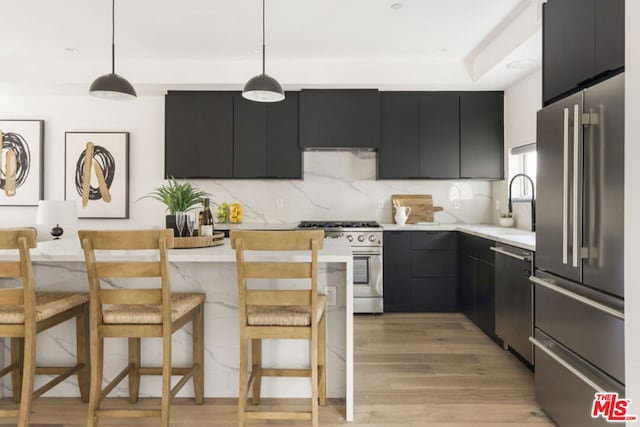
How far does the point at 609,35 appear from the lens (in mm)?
1807

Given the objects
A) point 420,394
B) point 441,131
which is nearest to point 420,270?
point 441,131

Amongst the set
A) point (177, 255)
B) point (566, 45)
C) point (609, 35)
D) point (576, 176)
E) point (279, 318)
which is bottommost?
point (279, 318)

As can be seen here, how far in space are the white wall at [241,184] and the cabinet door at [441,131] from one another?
389 millimetres

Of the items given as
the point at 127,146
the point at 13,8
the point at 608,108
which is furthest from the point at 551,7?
the point at 127,146

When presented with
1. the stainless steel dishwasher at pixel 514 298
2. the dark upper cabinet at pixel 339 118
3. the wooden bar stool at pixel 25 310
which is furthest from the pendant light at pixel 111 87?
the stainless steel dishwasher at pixel 514 298

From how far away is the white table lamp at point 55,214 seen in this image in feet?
12.8

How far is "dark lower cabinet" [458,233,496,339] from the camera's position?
11.6 feet

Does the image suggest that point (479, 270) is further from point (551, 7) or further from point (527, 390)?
point (551, 7)

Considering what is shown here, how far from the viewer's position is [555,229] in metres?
2.16

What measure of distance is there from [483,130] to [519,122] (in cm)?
43

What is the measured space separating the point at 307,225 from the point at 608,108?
10.2 feet

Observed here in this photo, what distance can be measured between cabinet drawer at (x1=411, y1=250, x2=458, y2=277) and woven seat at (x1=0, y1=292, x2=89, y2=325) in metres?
3.11

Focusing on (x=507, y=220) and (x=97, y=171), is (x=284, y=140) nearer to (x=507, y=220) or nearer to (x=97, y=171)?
(x=97, y=171)

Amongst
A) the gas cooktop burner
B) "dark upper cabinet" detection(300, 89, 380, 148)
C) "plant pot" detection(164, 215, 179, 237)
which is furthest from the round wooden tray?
"dark upper cabinet" detection(300, 89, 380, 148)
